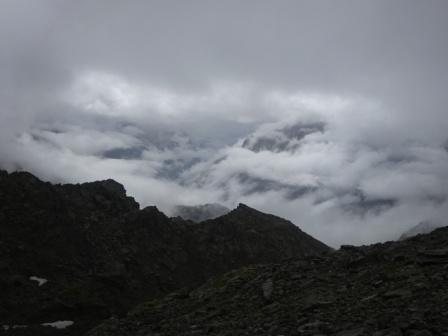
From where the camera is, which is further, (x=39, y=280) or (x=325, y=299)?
(x=39, y=280)

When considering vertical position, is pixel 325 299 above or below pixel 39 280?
below

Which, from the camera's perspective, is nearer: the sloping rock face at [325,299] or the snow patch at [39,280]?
the sloping rock face at [325,299]

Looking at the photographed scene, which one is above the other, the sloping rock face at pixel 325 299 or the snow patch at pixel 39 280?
the snow patch at pixel 39 280

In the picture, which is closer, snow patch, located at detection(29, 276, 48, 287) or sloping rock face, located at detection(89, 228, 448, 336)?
Answer: sloping rock face, located at detection(89, 228, 448, 336)

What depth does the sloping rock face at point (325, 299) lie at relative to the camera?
25312 millimetres

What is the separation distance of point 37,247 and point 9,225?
41.0ft

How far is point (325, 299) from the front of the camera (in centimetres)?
3125

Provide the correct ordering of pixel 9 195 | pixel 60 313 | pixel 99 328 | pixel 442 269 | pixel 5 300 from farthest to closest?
pixel 9 195, pixel 5 300, pixel 60 313, pixel 99 328, pixel 442 269

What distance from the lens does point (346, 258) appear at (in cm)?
4069

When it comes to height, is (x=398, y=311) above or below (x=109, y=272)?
below

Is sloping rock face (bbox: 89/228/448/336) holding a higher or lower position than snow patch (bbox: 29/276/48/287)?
lower

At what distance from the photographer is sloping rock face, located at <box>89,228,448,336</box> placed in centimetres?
2531

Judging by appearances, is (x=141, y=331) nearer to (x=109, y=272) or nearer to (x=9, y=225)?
(x=109, y=272)

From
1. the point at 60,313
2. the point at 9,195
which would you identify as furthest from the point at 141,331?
the point at 9,195
